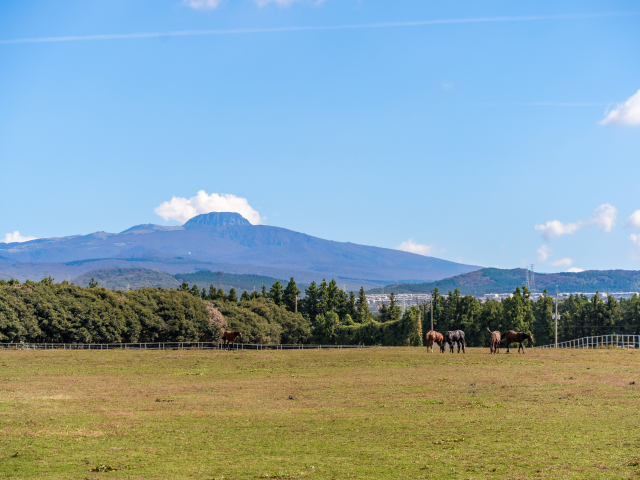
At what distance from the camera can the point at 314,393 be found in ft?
89.0

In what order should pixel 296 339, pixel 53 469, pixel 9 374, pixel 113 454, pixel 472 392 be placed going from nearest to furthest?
pixel 53 469 < pixel 113 454 < pixel 472 392 < pixel 9 374 < pixel 296 339

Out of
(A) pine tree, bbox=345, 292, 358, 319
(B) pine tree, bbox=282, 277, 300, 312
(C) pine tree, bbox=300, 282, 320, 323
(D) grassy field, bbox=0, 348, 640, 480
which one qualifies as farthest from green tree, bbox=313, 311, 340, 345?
(D) grassy field, bbox=0, 348, 640, 480

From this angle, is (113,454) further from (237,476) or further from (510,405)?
(510,405)

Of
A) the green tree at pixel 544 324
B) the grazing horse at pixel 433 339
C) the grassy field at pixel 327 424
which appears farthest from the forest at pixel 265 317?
the grassy field at pixel 327 424

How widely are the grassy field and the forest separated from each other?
4511 centimetres

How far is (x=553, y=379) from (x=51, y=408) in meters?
21.5

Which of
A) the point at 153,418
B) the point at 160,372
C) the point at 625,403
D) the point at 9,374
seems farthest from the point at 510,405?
the point at 9,374

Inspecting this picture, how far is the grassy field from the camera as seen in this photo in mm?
14039

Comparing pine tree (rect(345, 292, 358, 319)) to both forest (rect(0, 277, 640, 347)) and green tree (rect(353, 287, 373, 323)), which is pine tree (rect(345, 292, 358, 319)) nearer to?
forest (rect(0, 277, 640, 347))

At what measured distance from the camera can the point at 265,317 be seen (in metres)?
114

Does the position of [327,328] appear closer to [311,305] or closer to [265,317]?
[265,317]

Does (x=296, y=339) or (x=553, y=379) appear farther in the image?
(x=296, y=339)

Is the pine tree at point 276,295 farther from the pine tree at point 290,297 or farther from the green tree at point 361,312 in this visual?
the green tree at point 361,312

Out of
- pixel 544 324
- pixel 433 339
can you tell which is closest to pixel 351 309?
pixel 544 324
